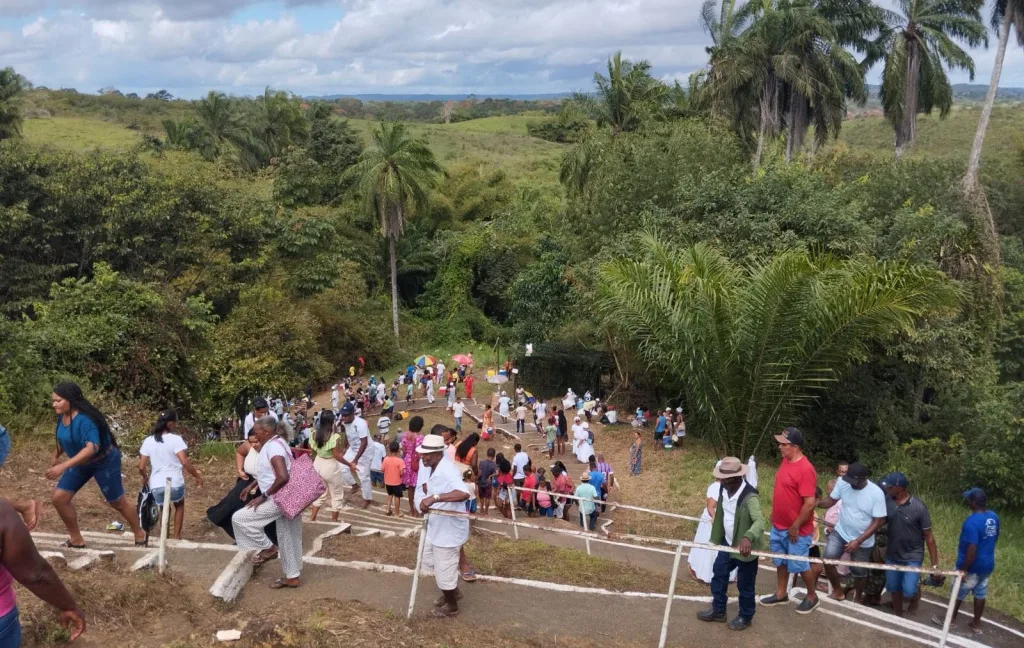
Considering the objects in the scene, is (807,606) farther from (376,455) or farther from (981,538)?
(376,455)

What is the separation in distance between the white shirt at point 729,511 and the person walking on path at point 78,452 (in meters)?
4.89

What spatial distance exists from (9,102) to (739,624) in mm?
38601

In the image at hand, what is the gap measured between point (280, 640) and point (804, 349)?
8.92m

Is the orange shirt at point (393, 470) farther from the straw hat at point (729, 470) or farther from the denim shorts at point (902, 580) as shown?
the denim shorts at point (902, 580)

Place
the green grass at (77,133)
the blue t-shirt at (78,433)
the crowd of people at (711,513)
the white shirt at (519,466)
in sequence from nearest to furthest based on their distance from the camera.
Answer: the crowd of people at (711,513), the blue t-shirt at (78,433), the white shirt at (519,466), the green grass at (77,133)

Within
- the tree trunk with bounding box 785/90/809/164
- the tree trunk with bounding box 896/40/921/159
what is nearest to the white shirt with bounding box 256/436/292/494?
the tree trunk with bounding box 785/90/809/164

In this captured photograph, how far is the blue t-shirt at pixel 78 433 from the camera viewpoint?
235 inches

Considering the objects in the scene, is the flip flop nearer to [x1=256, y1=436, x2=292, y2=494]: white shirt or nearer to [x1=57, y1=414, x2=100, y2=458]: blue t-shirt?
[x1=256, y1=436, x2=292, y2=494]: white shirt

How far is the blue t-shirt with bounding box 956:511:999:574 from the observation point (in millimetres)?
6254

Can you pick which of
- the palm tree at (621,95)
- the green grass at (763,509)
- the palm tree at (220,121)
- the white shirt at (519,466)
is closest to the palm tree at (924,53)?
the palm tree at (621,95)

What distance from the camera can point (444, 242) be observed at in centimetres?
4128

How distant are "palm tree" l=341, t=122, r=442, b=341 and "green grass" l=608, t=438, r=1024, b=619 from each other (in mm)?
18855

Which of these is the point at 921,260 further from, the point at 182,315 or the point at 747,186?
the point at 182,315

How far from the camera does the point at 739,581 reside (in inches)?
239
